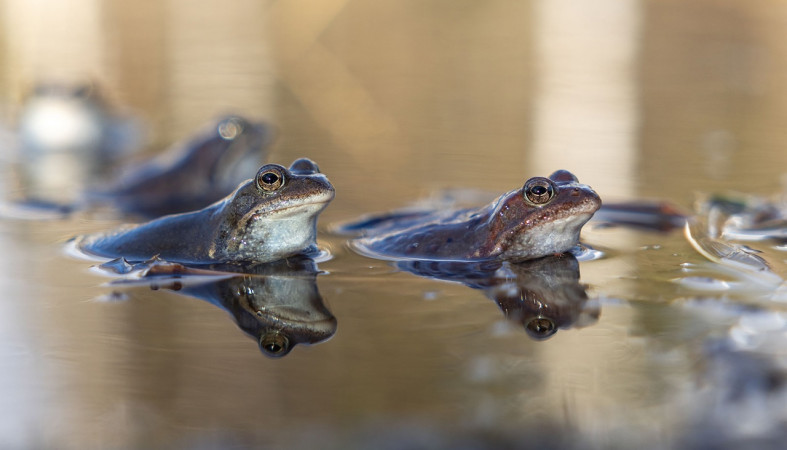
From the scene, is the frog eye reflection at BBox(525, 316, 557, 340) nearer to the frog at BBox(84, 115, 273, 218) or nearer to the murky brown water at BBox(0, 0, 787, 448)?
the murky brown water at BBox(0, 0, 787, 448)

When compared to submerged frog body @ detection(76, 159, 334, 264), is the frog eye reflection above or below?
below

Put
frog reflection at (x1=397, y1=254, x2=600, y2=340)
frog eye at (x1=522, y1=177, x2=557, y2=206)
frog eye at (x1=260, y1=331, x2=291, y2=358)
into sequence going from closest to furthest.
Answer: frog eye at (x1=260, y1=331, x2=291, y2=358)
frog reflection at (x1=397, y1=254, x2=600, y2=340)
frog eye at (x1=522, y1=177, x2=557, y2=206)

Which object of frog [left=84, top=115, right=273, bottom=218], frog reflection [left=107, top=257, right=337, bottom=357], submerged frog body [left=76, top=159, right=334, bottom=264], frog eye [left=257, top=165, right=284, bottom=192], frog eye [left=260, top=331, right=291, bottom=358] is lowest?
frog [left=84, top=115, right=273, bottom=218]

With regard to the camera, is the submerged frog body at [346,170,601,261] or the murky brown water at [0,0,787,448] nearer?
the murky brown water at [0,0,787,448]

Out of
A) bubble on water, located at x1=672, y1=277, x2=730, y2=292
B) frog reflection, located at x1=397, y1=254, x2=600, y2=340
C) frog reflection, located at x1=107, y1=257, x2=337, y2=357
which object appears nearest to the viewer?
frog reflection, located at x1=107, y1=257, x2=337, y2=357

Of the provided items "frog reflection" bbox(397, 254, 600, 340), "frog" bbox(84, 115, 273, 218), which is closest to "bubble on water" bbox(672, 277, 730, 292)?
"frog reflection" bbox(397, 254, 600, 340)

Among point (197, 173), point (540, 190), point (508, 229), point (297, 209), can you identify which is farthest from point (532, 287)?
point (197, 173)

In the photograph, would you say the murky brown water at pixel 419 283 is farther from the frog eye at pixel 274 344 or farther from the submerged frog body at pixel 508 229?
the submerged frog body at pixel 508 229
